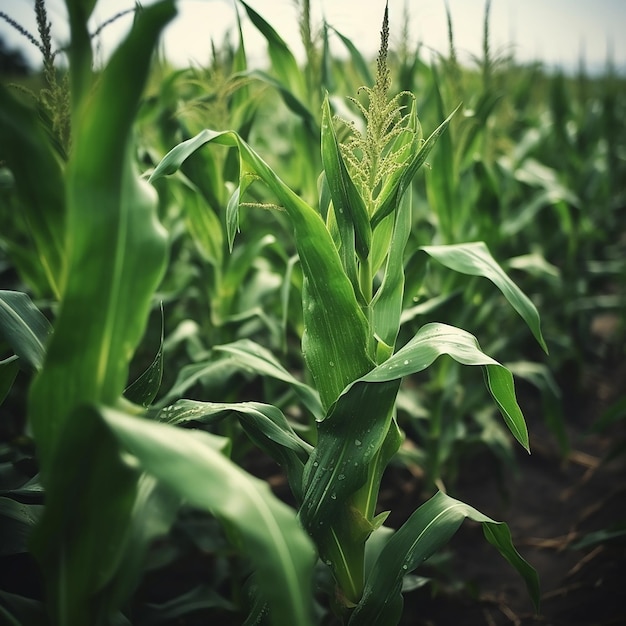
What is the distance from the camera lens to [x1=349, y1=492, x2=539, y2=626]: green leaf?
984mm

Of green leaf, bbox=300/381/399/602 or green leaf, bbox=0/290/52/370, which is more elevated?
green leaf, bbox=0/290/52/370

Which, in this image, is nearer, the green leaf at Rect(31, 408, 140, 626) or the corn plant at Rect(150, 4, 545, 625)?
the green leaf at Rect(31, 408, 140, 626)

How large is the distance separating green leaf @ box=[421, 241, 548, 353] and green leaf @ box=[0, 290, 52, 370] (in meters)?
0.81

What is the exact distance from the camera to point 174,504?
740 millimetres

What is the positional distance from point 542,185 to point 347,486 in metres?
1.94

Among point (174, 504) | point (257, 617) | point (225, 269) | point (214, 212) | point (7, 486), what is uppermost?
point (214, 212)

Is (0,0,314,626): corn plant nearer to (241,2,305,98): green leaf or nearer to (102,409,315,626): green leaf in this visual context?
(102,409,315,626): green leaf

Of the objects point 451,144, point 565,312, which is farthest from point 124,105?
point 565,312

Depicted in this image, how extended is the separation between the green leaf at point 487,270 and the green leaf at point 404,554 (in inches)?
15.1

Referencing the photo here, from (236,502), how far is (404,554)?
21.6 inches

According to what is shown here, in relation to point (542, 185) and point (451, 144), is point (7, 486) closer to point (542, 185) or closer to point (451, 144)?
point (451, 144)

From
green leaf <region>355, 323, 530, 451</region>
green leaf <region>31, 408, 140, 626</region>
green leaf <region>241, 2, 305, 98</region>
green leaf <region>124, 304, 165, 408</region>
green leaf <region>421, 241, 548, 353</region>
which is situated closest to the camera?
green leaf <region>31, 408, 140, 626</region>

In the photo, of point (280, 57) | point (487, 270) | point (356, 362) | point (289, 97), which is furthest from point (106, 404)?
point (280, 57)

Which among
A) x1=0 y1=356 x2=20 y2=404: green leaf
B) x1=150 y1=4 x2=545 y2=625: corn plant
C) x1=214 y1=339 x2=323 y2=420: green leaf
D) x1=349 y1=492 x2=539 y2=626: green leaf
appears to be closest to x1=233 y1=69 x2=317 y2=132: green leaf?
x1=150 y1=4 x2=545 y2=625: corn plant
